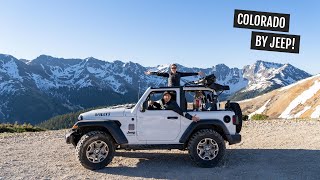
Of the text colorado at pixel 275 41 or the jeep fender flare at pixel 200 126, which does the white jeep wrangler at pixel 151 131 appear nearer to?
the jeep fender flare at pixel 200 126

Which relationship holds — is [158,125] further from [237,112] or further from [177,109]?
[237,112]

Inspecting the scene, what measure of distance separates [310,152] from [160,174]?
5.80 metres

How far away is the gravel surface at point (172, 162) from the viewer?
10281mm

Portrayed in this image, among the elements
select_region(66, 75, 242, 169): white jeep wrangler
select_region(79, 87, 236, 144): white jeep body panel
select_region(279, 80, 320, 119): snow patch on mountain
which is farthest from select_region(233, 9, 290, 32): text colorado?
select_region(279, 80, 320, 119): snow patch on mountain

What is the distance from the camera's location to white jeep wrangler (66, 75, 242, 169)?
35.5 feet

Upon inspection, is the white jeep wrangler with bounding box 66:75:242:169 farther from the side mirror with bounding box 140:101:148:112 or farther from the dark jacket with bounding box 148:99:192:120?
the dark jacket with bounding box 148:99:192:120

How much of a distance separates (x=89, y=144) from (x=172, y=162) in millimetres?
2792

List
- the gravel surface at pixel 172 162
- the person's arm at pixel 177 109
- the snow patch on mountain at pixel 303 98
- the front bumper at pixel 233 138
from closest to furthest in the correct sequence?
the gravel surface at pixel 172 162
the person's arm at pixel 177 109
the front bumper at pixel 233 138
the snow patch on mountain at pixel 303 98

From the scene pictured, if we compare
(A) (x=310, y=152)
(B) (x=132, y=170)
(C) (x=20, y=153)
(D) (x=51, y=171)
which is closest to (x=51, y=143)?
(C) (x=20, y=153)

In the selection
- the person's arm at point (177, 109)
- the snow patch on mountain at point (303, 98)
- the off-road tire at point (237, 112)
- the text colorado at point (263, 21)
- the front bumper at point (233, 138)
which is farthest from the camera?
the snow patch on mountain at point (303, 98)

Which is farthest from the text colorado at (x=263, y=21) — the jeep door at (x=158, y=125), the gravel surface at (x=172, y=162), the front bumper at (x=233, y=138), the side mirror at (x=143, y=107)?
the gravel surface at (x=172, y=162)

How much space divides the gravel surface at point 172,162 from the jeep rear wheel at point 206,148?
24cm

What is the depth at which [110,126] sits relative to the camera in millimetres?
10789

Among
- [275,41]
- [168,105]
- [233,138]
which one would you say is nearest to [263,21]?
[275,41]
